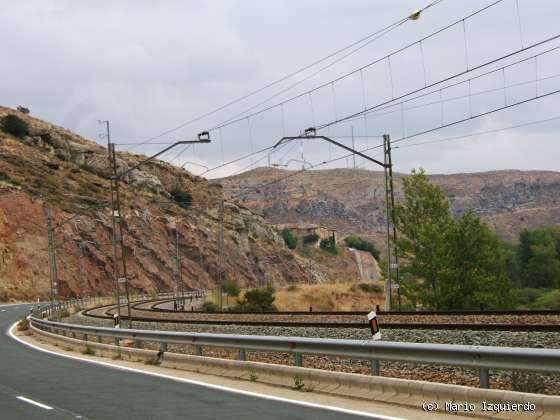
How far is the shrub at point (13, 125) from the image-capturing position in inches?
5100

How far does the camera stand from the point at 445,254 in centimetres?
5747

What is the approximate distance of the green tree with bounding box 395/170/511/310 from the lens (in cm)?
5566

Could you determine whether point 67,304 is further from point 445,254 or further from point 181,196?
point 181,196

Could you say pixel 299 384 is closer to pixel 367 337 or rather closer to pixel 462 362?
pixel 462 362

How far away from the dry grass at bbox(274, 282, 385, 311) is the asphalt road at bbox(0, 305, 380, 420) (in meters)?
53.2

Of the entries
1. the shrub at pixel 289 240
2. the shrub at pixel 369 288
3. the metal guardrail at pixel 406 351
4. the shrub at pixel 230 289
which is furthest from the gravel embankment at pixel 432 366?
the shrub at pixel 289 240

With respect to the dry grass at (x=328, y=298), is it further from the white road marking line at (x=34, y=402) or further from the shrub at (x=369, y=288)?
the white road marking line at (x=34, y=402)

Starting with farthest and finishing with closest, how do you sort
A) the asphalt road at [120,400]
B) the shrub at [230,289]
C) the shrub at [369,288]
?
1. the shrub at [230,289]
2. the shrub at [369,288]
3. the asphalt road at [120,400]

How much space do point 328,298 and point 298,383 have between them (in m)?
64.1

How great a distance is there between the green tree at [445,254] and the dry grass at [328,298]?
1198 centimetres

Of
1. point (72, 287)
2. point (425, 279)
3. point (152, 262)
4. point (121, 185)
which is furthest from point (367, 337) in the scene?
point (121, 185)

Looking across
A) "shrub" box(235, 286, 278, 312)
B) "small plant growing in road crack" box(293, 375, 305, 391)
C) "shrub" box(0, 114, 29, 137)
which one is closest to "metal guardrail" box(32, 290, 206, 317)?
"shrub" box(235, 286, 278, 312)

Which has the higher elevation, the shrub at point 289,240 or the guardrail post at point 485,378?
the shrub at point 289,240

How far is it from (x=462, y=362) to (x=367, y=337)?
10.7 meters
